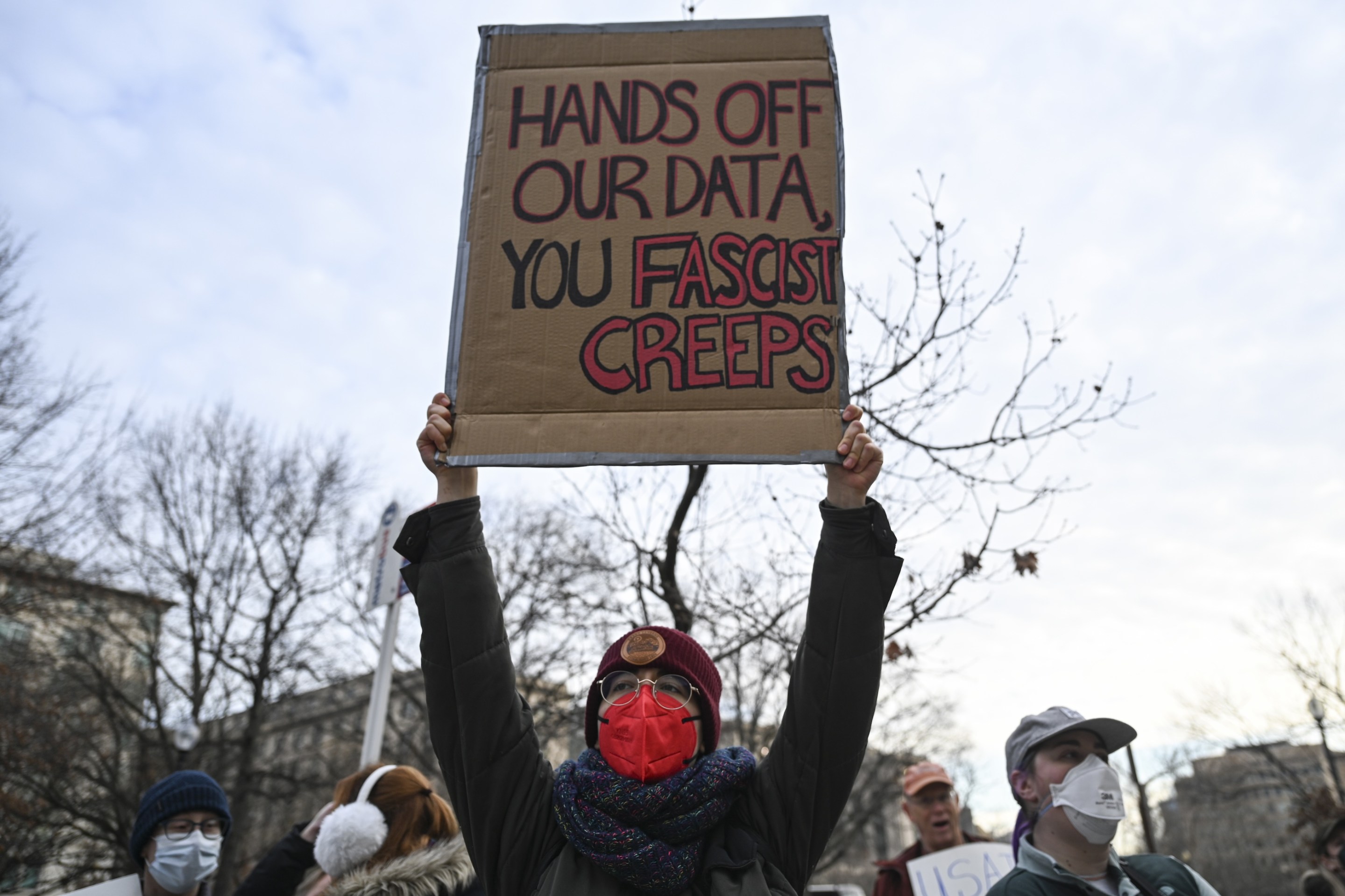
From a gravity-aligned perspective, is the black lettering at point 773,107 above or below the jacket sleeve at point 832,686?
above

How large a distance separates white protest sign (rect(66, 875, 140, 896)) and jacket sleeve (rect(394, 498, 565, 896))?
6.49 feet

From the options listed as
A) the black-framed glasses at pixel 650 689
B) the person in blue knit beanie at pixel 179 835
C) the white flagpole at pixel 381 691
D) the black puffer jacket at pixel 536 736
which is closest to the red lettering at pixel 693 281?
the black puffer jacket at pixel 536 736

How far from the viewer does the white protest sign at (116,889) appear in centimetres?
336

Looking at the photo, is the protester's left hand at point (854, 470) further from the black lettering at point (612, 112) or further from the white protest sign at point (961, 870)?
the white protest sign at point (961, 870)

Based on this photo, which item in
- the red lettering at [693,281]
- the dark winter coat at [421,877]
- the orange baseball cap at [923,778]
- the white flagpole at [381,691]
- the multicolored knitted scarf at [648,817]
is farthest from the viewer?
the white flagpole at [381,691]

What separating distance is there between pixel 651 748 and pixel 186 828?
8.66ft

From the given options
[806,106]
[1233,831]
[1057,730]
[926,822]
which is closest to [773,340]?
[806,106]

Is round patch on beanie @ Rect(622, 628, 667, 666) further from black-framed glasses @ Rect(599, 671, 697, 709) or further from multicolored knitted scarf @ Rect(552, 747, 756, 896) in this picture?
multicolored knitted scarf @ Rect(552, 747, 756, 896)

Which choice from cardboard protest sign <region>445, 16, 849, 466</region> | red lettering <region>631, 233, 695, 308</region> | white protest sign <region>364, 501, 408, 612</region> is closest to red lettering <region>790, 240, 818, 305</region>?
cardboard protest sign <region>445, 16, 849, 466</region>

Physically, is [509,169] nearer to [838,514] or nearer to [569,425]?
[569,425]

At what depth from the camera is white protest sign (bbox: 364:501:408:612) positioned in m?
7.19

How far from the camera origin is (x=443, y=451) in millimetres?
2369

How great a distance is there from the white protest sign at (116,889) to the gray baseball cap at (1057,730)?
321 cm

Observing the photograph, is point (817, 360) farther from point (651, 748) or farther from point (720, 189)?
point (651, 748)
